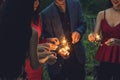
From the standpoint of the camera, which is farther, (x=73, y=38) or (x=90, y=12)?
(x=90, y=12)

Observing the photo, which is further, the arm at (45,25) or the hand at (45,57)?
the arm at (45,25)

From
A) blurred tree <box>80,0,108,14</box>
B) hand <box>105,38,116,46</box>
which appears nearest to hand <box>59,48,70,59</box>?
hand <box>105,38,116,46</box>

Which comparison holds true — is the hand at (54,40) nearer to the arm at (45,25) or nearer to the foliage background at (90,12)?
the arm at (45,25)

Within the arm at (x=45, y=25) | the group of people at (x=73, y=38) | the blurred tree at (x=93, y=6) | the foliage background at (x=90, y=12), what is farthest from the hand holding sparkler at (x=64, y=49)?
the blurred tree at (x=93, y=6)

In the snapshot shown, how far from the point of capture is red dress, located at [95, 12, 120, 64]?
21.2ft

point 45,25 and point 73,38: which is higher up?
point 45,25

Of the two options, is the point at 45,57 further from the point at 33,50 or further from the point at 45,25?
the point at 45,25

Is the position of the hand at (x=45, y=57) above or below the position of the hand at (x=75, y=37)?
below

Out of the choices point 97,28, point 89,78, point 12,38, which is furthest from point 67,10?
point 89,78

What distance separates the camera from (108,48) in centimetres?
659

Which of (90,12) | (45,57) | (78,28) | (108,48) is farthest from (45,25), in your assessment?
(90,12)

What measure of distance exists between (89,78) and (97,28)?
272 centimetres

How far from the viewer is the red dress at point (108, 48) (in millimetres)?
6473

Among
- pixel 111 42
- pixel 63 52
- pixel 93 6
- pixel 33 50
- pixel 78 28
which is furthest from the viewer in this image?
pixel 93 6
